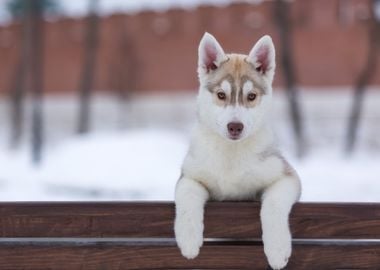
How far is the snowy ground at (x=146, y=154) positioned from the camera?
8.25m

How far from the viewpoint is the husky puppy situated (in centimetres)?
217

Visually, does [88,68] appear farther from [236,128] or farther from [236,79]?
[236,128]

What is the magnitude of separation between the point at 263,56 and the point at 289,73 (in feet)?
31.5

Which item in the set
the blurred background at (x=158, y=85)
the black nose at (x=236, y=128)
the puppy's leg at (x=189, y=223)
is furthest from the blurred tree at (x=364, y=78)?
the puppy's leg at (x=189, y=223)

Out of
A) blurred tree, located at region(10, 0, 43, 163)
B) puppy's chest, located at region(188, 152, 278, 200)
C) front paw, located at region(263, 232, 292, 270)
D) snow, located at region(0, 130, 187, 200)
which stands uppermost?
puppy's chest, located at region(188, 152, 278, 200)

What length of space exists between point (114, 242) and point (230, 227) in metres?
A: 0.32

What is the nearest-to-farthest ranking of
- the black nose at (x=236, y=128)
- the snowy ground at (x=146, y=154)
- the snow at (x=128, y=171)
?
1. the black nose at (x=236, y=128)
2. the snow at (x=128, y=171)
3. the snowy ground at (x=146, y=154)

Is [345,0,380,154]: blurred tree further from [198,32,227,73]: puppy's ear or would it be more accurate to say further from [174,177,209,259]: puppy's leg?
Result: [174,177,209,259]: puppy's leg

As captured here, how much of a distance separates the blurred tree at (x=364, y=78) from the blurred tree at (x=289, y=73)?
0.77 m

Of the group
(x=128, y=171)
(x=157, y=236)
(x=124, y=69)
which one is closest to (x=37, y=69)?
(x=124, y=69)

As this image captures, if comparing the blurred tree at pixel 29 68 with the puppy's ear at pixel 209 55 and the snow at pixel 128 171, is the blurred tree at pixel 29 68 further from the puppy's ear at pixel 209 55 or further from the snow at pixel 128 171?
the puppy's ear at pixel 209 55

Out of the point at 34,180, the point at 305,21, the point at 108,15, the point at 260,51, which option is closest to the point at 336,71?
the point at 305,21

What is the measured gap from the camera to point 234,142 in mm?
2252

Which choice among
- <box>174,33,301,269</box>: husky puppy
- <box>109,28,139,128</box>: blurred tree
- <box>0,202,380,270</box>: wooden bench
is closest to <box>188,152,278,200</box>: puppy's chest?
<box>174,33,301,269</box>: husky puppy
